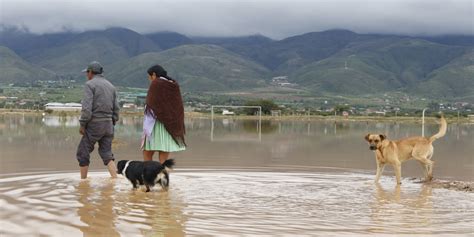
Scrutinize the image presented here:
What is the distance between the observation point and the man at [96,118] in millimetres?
10445

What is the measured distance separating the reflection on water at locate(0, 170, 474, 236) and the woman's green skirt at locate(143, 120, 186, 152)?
23.1 inches

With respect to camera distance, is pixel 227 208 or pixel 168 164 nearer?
pixel 227 208

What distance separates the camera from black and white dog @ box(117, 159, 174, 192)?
9281 mm

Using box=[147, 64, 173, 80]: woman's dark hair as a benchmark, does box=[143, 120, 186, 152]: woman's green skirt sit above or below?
below

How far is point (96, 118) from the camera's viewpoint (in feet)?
34.6

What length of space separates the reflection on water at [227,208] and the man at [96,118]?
1.24ft

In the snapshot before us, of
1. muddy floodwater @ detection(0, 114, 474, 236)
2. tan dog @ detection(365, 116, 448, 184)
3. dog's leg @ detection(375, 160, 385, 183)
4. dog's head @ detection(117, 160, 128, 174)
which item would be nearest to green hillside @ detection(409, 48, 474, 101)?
tan dog @ detection(365, 116, 448, 184)

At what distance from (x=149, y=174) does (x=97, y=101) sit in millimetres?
1919

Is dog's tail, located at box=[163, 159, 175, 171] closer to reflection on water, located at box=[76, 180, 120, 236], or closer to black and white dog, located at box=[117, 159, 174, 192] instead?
black and white dog, located at box=[117, 159, 174, 192]

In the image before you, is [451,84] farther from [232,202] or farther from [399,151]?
[232,202]

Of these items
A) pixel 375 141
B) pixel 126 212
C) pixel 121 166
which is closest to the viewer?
pixel 126 212

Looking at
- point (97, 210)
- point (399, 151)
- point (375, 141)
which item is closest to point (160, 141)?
point (97, 210)

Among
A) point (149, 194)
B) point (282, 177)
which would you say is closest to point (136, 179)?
point (149, 194)

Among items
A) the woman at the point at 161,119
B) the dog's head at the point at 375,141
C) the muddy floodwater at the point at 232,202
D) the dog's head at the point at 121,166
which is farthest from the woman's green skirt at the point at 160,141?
the dog's head at the point at 375,141
